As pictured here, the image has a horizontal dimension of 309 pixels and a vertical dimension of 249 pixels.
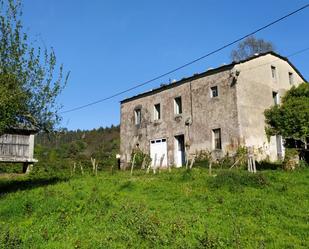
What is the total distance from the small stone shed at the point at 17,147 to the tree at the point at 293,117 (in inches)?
605

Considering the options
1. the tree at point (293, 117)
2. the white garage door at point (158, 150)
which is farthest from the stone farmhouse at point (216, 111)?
the tree at point (293, 117)

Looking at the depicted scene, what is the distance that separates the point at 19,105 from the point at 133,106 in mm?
19547

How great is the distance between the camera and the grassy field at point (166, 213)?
32.0 ft

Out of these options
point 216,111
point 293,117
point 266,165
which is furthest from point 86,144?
point 293,117

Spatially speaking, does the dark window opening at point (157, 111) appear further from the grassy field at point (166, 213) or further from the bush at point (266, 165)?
the grassy field at point (166, 213)

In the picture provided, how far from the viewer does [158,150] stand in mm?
31375

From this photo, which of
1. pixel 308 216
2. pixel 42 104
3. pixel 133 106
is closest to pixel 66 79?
pixel 42 104

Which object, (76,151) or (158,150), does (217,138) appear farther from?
(76,151)

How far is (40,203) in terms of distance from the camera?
14367 millimetres

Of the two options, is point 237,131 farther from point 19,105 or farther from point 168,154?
point 19,105

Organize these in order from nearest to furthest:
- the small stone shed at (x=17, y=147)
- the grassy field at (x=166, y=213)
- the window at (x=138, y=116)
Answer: the grassy field at (x=166, y=213)
the small stone shed at (x=17, y=147)
the window at (x=138, y=116)

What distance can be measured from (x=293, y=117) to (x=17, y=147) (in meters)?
17.8

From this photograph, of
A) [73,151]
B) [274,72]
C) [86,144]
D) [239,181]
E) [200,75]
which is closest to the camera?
[239,181]

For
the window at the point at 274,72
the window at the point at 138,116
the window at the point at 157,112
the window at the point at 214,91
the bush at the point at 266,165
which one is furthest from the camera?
the window at the point at 138,116
